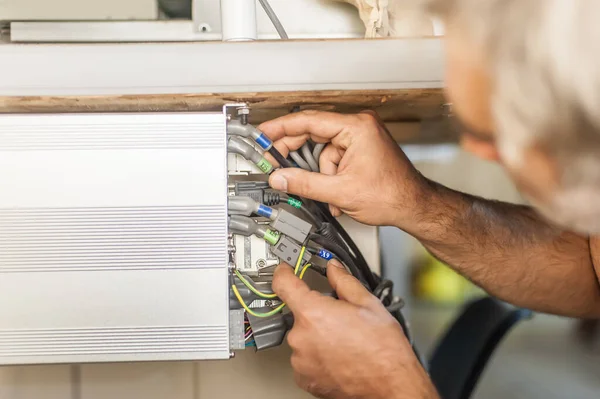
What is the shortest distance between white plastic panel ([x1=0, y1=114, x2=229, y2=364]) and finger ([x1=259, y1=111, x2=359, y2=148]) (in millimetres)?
93

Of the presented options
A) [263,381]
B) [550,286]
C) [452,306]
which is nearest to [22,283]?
[263,381]

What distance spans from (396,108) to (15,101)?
64 centimetres

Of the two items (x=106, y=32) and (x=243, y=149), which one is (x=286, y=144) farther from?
(x=106, y=32)

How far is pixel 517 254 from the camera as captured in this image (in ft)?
3.46

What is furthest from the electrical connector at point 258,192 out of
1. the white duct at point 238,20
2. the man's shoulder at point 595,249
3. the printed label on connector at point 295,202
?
the man's shoulder at point 595,249

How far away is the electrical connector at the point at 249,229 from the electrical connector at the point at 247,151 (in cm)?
9

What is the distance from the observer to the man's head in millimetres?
443

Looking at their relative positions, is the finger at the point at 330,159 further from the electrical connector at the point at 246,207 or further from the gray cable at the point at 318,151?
the electrical connector at the point at 246,207

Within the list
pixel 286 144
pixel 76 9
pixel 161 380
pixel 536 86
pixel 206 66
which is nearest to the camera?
pixel 536 86

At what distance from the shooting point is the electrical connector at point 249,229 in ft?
2.96

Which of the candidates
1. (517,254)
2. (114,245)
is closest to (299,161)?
(114,245)

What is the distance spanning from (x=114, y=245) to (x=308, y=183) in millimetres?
315

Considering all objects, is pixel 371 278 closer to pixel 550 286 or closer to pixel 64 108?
pixel 550 286

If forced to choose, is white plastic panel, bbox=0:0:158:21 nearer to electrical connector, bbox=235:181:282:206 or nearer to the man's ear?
electrical connector, bbox=235:181:282:206
